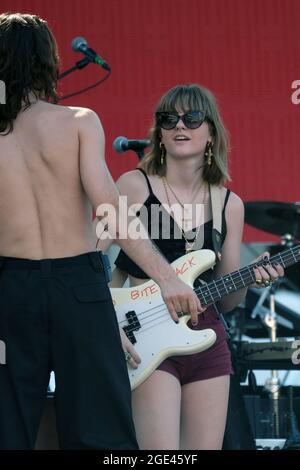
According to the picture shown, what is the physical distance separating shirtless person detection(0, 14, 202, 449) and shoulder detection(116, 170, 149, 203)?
80 centimetres

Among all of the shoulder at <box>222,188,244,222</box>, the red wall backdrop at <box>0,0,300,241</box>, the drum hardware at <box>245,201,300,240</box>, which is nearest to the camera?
the shoulder at <box>222,188,244,222</box>

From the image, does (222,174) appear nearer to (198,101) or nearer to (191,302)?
(198,101)

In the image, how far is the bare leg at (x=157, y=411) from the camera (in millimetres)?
3559

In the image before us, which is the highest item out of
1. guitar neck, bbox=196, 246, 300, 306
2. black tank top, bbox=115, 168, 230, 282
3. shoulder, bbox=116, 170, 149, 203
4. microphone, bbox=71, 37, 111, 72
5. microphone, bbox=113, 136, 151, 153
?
microphone, bbox=71, 37, 111, 72

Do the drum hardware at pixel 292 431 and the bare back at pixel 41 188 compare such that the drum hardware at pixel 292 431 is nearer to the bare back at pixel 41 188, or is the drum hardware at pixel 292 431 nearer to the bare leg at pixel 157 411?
the bare leg at pixel 157 411

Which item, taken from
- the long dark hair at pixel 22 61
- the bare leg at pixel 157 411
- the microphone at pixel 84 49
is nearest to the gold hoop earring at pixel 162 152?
the microphone at pixel 84 49

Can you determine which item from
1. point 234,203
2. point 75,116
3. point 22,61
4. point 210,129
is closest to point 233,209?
point 234,203

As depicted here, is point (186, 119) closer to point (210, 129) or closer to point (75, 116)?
point (210, 129)

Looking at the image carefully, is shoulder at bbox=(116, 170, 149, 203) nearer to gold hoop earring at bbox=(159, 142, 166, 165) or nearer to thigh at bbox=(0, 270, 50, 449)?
gold hoop earring at bbox=(159, 142, 166, 165)

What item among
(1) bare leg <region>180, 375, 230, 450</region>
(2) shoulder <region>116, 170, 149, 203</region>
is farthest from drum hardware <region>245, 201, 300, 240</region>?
(1) bare leg <region>180, 375, 230, 450</region>

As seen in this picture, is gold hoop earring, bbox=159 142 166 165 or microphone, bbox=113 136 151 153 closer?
gold hoop earring, bbox=159 142 166 165

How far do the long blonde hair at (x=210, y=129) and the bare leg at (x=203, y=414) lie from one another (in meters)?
0.92

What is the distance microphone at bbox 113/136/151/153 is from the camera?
442cm
